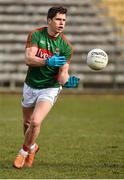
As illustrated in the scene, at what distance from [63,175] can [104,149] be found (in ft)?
9.26

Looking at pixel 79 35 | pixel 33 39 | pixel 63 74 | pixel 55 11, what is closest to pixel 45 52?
pixel 33 39

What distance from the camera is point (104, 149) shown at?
1016 cm

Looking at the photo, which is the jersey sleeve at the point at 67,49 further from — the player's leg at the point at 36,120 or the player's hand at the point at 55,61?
the player's leg at the point at 36,120

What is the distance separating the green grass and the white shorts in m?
0.81

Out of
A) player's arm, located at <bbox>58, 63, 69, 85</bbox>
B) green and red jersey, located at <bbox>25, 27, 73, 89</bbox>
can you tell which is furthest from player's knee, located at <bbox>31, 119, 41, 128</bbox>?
player's arm, located at <bbox>58, 63, 69, 85</bbox>

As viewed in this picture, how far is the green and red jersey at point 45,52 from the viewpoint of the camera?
8.19 m

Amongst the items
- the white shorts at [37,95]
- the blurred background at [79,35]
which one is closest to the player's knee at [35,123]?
the white shorts at [37,95]

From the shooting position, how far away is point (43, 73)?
826cm

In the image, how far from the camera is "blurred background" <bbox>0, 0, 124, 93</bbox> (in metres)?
22.4

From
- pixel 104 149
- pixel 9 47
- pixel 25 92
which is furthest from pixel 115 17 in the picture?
pixel 25 92

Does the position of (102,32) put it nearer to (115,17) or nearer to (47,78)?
(115,17)

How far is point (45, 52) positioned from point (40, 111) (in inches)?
29.7

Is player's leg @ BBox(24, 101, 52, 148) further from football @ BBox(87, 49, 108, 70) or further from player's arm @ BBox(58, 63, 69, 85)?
football @ BBox(87, 49, 108, 70)

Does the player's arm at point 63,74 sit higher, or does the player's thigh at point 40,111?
the player's arm at point 63,74
